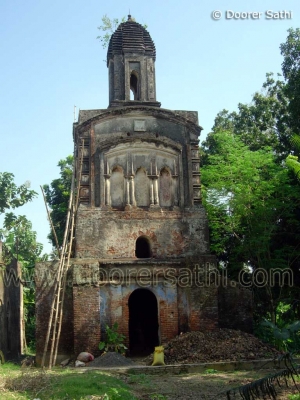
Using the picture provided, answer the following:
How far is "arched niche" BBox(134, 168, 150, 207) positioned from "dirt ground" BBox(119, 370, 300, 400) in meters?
6.45

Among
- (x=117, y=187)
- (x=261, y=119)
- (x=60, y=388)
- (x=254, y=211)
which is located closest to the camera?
(x=60, y=388)

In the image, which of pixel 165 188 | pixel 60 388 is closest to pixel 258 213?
pixel 165 188

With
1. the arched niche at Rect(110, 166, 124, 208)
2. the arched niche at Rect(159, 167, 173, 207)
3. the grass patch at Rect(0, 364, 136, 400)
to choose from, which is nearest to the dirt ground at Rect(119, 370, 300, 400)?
the grass patch at Rect(0, 364, 136, 400)

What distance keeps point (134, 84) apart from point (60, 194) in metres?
9.50

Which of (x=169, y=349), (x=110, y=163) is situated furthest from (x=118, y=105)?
(x=169, y=349)

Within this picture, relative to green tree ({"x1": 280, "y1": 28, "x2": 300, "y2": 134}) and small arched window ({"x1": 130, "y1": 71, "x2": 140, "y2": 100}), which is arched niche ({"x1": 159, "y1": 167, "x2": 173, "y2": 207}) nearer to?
small arched window ({"x1": 130, "y1": 71, "x2": 140, "y2": 100})

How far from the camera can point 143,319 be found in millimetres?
19203

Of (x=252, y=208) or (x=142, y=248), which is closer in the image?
(x=142, y=248)

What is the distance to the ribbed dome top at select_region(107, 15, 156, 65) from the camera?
19.7 metres

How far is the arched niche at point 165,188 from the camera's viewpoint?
18000 mm

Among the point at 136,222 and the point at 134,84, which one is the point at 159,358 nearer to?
the point at 136,222

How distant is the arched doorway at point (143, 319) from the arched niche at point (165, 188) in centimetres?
324

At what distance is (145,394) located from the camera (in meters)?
10.0

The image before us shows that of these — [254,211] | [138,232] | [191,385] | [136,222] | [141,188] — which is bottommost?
[191,385]
